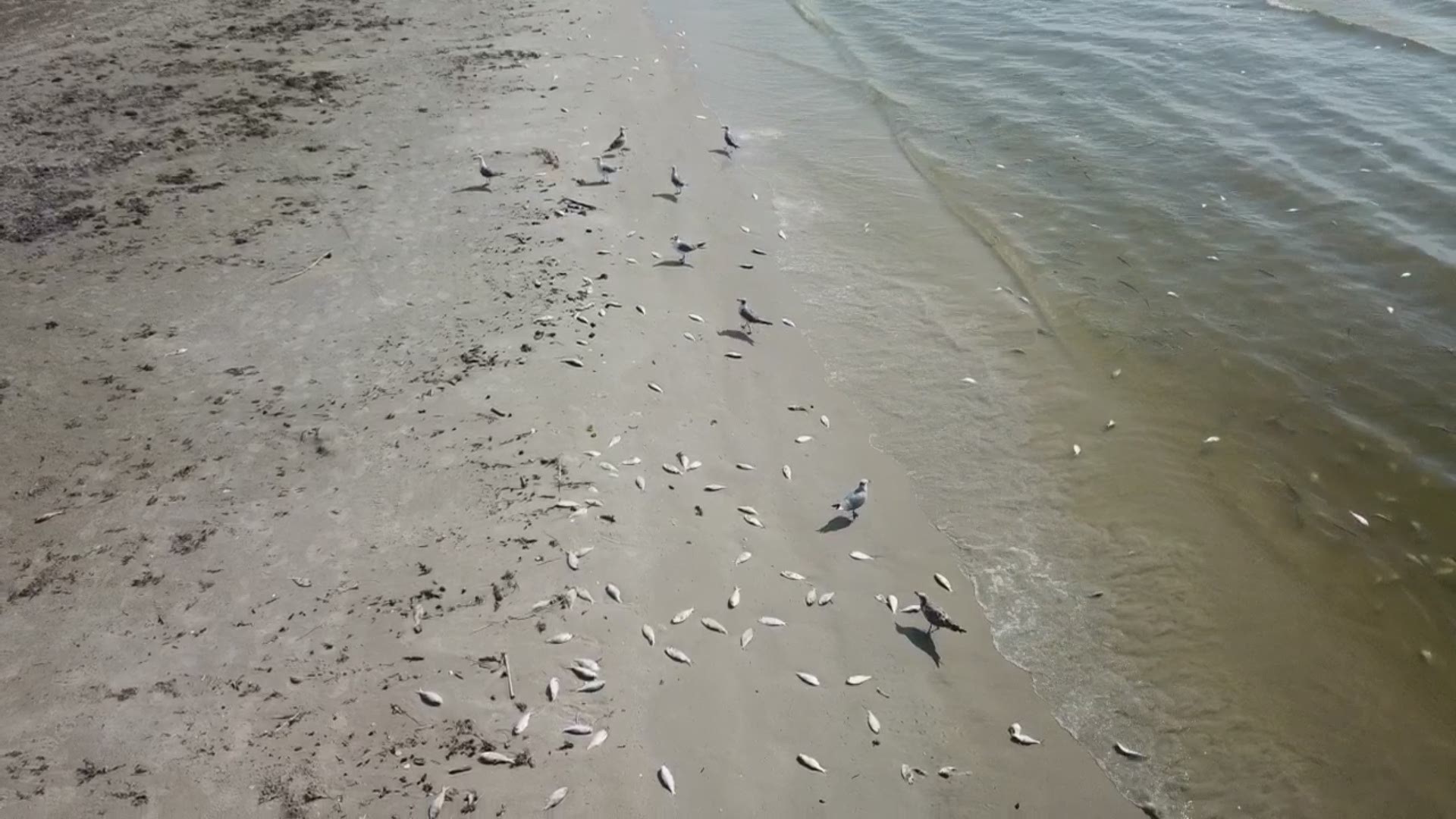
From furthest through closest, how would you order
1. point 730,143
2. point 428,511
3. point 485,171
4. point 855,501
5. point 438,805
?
point 730,143, point 485,171, point 855,501, point 428,511, point 438,805

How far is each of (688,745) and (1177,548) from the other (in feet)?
17.1

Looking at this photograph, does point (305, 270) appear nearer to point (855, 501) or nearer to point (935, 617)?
point (855, 501)

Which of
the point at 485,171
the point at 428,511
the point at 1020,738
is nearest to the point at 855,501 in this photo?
the point at 1020,738

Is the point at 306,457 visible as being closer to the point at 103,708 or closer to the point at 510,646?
the point at 103,708

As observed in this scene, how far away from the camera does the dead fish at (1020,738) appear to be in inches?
238

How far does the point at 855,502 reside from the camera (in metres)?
7.63

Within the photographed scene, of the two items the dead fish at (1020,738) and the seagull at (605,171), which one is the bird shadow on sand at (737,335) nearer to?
the seagull at (605,171)

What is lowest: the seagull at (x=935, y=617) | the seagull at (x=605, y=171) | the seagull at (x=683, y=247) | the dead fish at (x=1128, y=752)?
the dead fish at (x=1128, y=752)

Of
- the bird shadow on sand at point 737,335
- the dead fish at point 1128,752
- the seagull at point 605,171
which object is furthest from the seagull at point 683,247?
the dead fish at point 1128,752

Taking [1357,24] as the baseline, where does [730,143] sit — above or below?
below

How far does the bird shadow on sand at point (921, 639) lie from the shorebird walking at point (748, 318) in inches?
181

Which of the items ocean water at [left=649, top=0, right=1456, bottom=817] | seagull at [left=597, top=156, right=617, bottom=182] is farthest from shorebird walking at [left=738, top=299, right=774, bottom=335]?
seagull at [left=597, top=156, right=617, bottom=182]

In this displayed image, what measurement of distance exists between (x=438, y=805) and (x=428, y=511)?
2.82 metres

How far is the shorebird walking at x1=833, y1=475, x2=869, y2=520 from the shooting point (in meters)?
7.60
